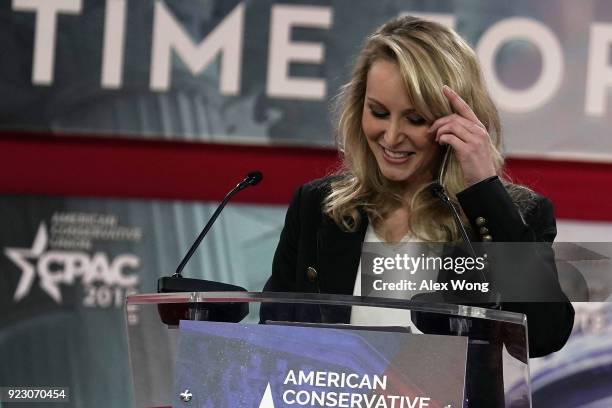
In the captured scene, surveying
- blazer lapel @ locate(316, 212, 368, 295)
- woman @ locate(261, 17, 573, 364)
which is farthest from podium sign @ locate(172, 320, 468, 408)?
blazer lapel @ locate(316, 212, 368, 295)

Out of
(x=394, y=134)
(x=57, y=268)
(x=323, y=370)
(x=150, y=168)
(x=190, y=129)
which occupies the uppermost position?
(x=190, y=129)

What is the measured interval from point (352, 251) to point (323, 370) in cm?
68

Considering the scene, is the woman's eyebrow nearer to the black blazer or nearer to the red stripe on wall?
the black blazer

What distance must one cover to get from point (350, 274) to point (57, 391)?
65cm

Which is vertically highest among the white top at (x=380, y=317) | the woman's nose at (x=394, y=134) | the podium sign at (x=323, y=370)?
the woman's nose at (x=394, y=134)

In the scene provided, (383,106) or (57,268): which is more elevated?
(383,106)

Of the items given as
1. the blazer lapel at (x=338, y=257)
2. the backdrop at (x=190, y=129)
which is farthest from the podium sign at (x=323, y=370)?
the backdrop at (x=190, y=129)

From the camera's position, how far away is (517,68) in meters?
3.67

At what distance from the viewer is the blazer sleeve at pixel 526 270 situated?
173 cm

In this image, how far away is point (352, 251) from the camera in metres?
2.13

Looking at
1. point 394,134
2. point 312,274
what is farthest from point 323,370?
point 394,134

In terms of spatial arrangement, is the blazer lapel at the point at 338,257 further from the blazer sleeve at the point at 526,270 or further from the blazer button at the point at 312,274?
the blazer sleeve at the point at 526,270

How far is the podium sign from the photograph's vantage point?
144 cm

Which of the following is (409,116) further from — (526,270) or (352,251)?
(526,270)
